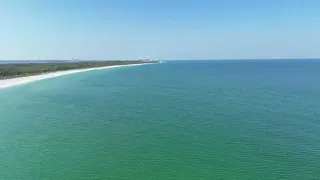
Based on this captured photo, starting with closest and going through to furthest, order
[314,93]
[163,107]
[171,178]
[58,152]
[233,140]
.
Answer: [171,178]
[58,152]
[233,140]
[163,107]
[314,93]

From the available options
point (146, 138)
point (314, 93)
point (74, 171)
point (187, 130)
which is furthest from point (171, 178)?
point (314, 93)

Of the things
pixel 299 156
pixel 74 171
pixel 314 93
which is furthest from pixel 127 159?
pixel 314 93

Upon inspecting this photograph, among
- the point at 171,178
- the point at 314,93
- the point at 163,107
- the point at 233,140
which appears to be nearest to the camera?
the point at 171,178

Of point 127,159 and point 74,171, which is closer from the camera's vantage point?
→ point 74,171

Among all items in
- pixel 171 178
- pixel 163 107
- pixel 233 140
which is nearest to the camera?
pixel 171 178

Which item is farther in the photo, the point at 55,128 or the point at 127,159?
the point at 55,128

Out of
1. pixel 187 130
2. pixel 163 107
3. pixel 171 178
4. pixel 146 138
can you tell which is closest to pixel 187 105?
pixel 163 107

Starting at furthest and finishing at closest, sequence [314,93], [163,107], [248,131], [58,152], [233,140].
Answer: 1. [314,93]
2. [163,107]
3. [248,131]
4. [233,140]
5. [58,152]

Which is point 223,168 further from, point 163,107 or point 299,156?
point 163,107

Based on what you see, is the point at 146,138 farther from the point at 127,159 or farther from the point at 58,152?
the point at 58,152
